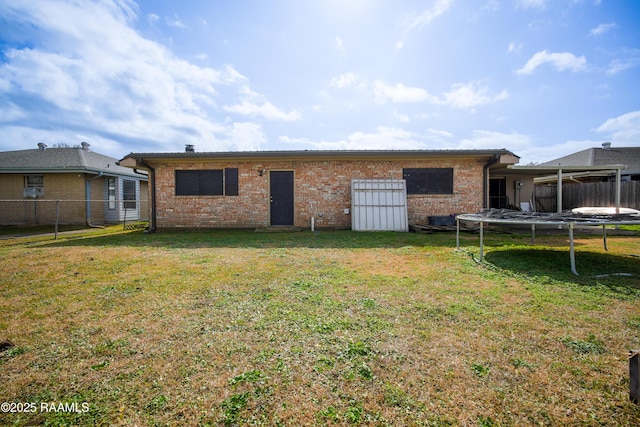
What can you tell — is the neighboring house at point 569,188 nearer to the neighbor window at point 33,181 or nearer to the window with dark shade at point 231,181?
the window with dark shade at point 231,181

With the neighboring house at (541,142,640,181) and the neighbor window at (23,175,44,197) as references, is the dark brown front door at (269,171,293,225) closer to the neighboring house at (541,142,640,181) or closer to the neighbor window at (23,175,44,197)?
the neighbor window at (23,175,44,197)

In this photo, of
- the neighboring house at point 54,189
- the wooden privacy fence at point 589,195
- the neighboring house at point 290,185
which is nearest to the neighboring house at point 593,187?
the wooden privacy fence at point 589,195

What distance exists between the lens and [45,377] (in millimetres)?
1778

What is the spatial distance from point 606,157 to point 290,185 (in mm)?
20114

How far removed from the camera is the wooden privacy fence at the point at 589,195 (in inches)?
473

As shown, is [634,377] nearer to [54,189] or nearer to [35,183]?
[54,189]

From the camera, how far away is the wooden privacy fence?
1201 cm

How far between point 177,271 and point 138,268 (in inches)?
31.8

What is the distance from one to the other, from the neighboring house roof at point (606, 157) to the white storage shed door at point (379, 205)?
1300 cm

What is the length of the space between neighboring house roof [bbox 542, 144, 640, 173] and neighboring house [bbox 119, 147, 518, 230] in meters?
11.2

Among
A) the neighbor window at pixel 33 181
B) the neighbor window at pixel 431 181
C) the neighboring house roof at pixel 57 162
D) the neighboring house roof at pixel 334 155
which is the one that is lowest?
the neighbor window at pixel 431 181

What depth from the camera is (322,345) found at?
212 centimetres

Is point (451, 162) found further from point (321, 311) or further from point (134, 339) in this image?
point (134, 339)

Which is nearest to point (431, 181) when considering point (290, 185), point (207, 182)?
point (290, 185)
